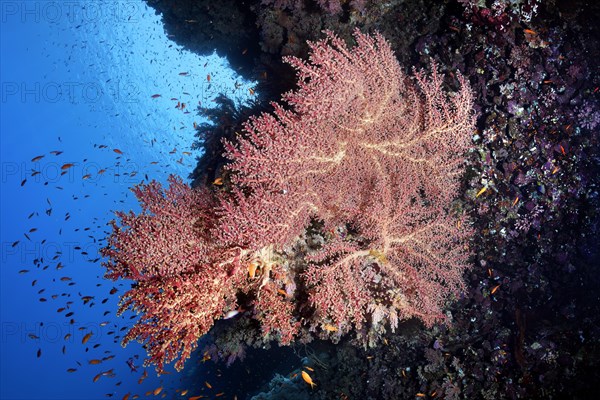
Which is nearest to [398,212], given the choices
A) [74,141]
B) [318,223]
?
[318,223]

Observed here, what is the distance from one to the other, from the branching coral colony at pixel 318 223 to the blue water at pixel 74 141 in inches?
1753

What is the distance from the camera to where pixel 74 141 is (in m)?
79.7

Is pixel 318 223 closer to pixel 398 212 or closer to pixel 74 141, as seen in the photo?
pixel 398 212

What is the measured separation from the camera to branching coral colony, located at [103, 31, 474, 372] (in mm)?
3795

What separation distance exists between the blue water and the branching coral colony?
4451 centimetres

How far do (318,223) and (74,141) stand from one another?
92695 mm

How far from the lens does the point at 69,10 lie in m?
58.0

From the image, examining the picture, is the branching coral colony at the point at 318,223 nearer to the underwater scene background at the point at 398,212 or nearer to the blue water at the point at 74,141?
the underwater scene background at the point at 398,212

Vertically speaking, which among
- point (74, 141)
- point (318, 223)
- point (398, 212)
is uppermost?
point (74, 141)

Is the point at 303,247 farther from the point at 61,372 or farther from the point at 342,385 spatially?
the point at 61,372

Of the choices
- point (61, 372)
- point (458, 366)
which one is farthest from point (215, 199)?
point (61, 372)

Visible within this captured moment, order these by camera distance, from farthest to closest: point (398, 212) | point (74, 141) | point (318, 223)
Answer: point (74, 141)
point (318, 223)
point (398, 212)

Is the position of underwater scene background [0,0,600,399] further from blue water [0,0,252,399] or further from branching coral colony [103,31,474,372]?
blue water [0,0,252,399]

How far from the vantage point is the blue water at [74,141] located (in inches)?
2333
